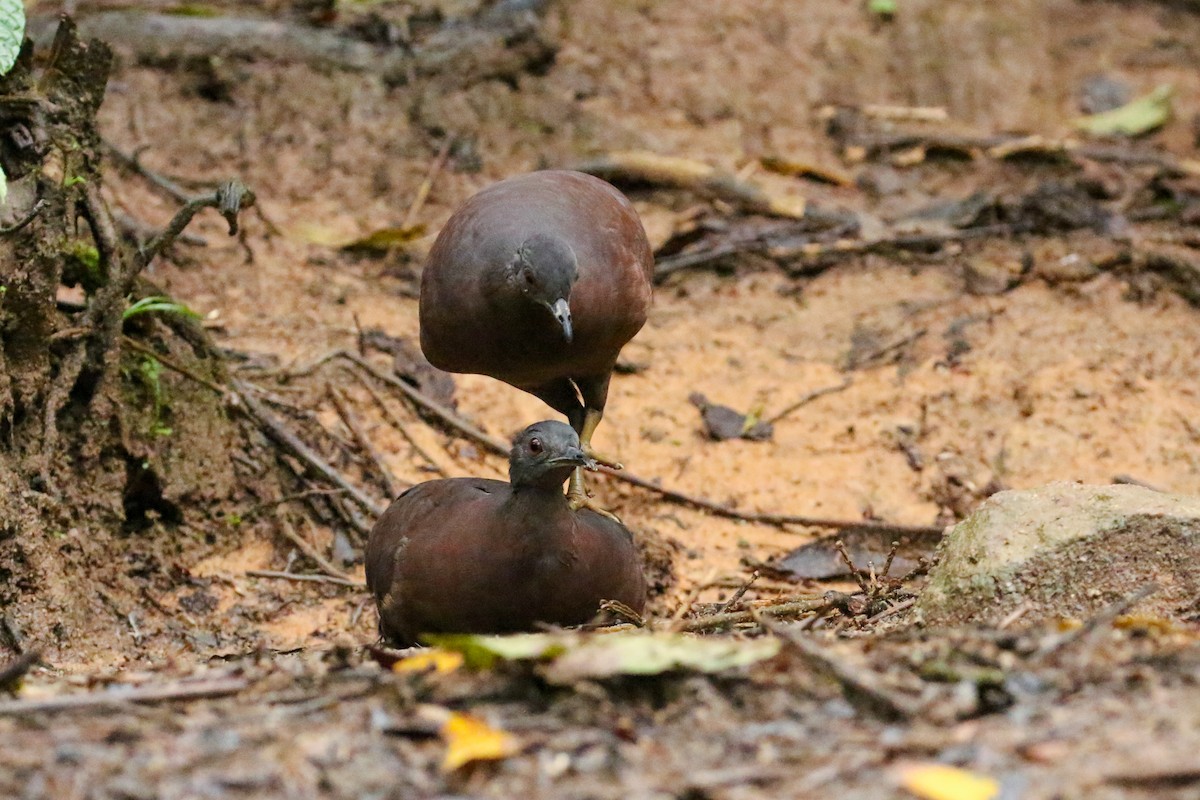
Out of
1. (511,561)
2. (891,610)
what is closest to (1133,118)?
(891,610)

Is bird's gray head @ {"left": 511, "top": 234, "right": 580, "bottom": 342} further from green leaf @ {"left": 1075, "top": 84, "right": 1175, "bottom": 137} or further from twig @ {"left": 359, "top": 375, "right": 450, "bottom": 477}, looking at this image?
green leaf @ {"left": 1075, "top": 84, "right": 1175, "bottom": 137}


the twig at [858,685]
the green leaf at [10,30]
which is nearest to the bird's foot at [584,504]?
the twig at [858,685]

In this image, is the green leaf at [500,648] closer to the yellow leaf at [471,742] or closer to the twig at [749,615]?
the yellow leaf at [471,742]

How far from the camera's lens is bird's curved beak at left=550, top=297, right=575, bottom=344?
503 centimetres

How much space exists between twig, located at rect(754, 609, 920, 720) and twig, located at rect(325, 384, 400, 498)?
3.62 meters

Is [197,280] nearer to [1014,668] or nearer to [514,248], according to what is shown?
[514,248]

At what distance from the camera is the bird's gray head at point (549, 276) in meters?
5.04

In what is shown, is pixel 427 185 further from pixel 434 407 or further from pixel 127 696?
pixel 127 696

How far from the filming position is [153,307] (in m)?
5.93

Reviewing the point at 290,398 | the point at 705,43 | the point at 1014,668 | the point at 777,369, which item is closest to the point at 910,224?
the point at 777,369

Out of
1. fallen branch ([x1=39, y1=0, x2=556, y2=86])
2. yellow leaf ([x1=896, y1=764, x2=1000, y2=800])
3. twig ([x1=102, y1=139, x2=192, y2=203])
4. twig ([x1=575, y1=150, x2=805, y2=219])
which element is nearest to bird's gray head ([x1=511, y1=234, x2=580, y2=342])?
yellow leaf ([x1=896, y1=764, x2=1000, y2=800])

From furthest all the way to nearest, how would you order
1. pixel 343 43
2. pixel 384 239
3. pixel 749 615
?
pixel 343 43
pixel 384 239
pixel 749 615

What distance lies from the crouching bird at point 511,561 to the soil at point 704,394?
0.42 meters

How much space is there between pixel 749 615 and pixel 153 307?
292cm
